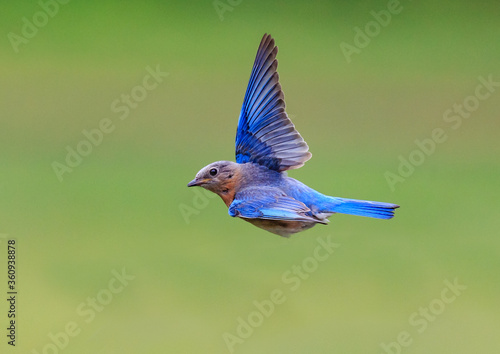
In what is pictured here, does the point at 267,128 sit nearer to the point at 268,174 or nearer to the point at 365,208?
the point at 268,174

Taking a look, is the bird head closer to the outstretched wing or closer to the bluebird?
the bluebird

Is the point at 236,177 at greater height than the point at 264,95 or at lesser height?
lesser

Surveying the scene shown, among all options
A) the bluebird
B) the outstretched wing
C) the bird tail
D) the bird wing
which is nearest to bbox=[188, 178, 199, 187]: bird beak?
the bluebird

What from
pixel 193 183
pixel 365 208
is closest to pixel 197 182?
pixel 193 183

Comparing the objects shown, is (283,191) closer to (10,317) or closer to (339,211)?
(339,211)

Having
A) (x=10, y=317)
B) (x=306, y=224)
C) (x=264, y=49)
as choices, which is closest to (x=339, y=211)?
(x=306, y=224)

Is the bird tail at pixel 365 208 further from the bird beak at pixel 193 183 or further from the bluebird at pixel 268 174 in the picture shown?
the bird beak at pixel 193 183

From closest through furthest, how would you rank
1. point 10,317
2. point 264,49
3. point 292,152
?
1. point 264,49
2. point 292,152
3. point 10,317
